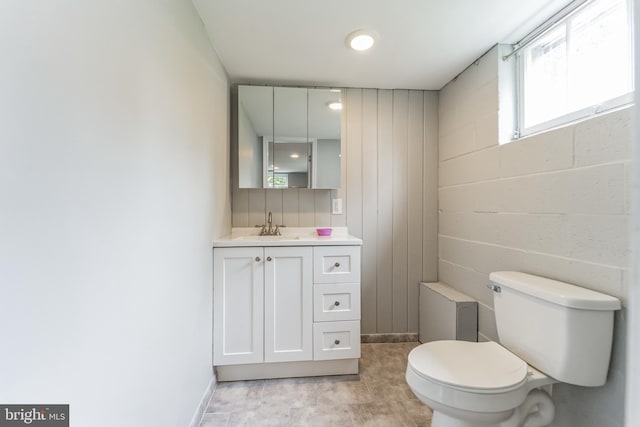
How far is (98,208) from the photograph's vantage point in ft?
2.38

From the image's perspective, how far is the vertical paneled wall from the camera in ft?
7.53

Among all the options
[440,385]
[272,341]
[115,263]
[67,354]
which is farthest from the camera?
[272,341]

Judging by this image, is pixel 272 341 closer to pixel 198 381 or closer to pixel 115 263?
pixel 198 381

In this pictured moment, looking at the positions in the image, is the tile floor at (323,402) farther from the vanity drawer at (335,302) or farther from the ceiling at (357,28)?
the ceiling at (357,28)

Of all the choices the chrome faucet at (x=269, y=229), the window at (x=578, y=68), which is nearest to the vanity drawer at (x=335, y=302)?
the chrome faucet at (x=269, y=229)

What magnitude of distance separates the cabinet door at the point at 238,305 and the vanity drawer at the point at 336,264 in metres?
0.36

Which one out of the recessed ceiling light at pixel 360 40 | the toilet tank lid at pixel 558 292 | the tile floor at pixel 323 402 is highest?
the recessed ceiling light at pixel 360 40

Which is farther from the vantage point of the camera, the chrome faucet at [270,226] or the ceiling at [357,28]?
the chrome faucet at [270,226]

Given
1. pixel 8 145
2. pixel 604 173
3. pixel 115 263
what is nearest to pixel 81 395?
pixel 115 263

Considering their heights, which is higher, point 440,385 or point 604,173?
point 604,173

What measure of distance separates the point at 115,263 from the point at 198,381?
1020 millimetres

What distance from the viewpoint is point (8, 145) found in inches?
19.7

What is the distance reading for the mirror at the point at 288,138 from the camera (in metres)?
2.14
